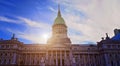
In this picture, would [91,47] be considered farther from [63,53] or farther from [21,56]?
[21,56]

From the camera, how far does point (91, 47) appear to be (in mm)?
74062

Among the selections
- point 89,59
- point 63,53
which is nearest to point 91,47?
point 89,59

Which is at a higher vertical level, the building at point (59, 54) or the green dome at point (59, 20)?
the green dome at point (59, 20)

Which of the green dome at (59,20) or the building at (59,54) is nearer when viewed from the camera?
the building at (59,54)

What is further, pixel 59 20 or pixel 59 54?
pixel 59 20

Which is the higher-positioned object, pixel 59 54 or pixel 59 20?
pixel 59 20

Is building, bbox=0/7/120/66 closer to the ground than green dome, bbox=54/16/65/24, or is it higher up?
closer to the ground

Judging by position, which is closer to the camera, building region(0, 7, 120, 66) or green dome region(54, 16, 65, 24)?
building region(0, 7, 120, 66)

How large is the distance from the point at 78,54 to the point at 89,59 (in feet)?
18.3

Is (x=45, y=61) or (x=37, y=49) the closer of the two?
(x=45, y=61)

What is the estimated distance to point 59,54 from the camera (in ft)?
230

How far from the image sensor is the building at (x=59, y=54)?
219 feet

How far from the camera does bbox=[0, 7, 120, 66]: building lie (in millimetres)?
66875

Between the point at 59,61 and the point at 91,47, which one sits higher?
the point at 91,47
